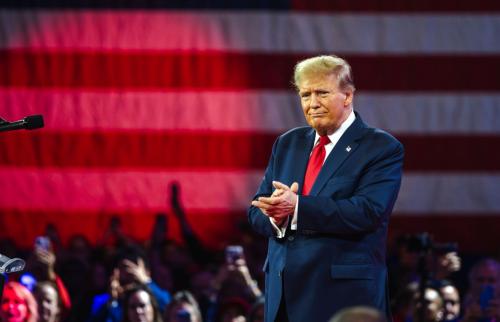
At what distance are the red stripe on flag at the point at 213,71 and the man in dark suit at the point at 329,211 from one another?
498 centimetres

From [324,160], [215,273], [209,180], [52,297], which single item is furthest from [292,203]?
[209,180]

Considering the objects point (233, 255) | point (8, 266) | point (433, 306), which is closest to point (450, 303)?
point (433, 306)

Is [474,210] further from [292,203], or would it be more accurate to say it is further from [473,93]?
[292,203]

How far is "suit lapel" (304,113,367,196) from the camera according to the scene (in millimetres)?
2828

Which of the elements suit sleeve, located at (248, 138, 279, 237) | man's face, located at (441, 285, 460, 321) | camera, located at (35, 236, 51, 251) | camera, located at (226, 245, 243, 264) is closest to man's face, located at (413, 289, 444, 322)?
man's face, located at (441, 285, 460, 321)

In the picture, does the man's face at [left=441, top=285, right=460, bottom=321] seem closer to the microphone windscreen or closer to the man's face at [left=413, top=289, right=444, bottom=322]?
the man's face at [left=413, top=289, right=444, bottom=322]

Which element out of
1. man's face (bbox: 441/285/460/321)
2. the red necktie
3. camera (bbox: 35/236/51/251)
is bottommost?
man's face (bbox: 441/285/460/321)

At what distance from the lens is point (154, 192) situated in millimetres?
7867

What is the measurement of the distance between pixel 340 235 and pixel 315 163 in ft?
0.74

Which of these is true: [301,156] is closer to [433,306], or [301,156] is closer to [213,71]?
[433,306]

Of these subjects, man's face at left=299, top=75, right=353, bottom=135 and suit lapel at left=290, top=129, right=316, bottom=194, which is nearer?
man's face at left=299, top=75, right=353, bottom=135

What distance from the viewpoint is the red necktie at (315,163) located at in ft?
9.43

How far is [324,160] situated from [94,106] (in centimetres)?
515

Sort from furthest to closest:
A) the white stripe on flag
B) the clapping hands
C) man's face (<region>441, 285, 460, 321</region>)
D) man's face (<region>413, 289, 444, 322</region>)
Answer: the white stripe on flag < man's face (<region>441, 285, 460, 321</region>) < man's face (<region>413, 289, 444, 322</region>) < the clapping hands
